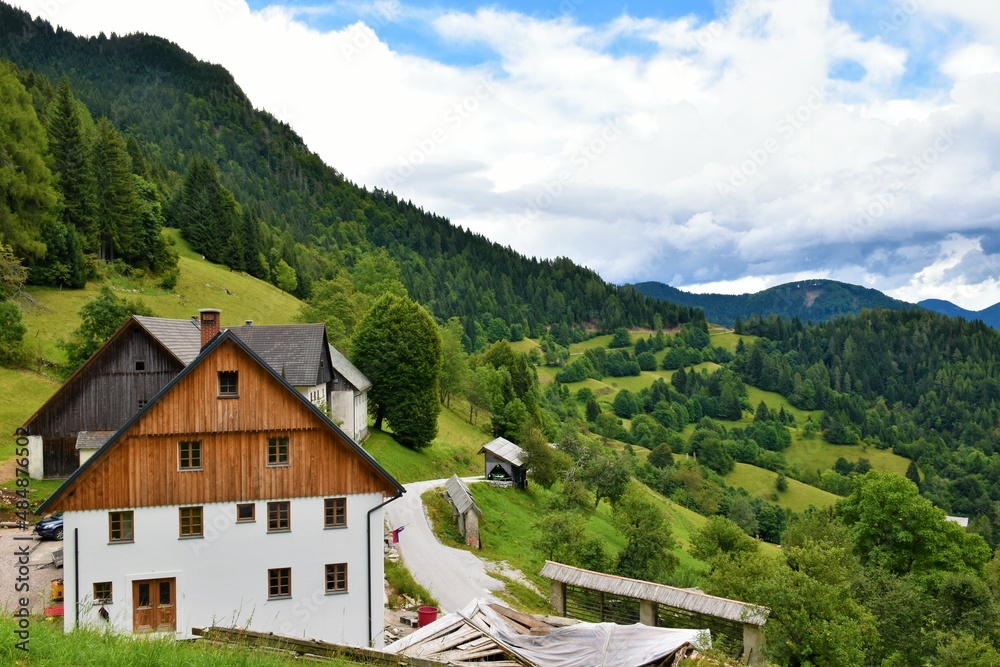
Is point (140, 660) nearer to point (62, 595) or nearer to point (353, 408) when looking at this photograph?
point (62, 595)

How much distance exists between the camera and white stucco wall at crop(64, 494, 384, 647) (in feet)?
79.2

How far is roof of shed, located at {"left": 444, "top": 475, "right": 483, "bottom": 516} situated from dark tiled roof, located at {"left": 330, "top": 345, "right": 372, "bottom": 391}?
1214 cm

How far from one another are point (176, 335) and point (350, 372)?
783 inches

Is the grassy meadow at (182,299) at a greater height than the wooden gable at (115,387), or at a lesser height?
greater

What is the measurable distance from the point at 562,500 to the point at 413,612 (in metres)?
23.5

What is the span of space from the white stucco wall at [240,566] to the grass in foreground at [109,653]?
557 inches

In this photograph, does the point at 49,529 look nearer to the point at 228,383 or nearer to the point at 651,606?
the point at 228,383

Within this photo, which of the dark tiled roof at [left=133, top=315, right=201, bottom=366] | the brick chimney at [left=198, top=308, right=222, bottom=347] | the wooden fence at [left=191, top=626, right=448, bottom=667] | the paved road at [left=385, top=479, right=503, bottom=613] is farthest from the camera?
the dark tiled roof at [left=133, top=315, right=201, bottom=366]

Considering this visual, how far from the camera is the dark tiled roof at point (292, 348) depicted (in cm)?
4797

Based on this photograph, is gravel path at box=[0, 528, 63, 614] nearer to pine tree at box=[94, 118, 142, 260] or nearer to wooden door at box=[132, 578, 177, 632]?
wooden door at box=[132, 578, 177, 632]

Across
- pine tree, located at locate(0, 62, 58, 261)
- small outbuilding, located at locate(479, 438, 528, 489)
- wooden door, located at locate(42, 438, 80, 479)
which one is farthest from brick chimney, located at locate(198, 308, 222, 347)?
pine tree, located at locate(0, 62, 58, 261)

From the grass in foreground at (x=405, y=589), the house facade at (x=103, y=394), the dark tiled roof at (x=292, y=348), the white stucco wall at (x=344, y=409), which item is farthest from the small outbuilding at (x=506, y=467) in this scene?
the house facade at (x=103, y=394)

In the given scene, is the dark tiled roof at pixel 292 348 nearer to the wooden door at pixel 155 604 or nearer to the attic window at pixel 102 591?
the wooden door at pixel 155 604

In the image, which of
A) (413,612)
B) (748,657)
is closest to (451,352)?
(413,612)
